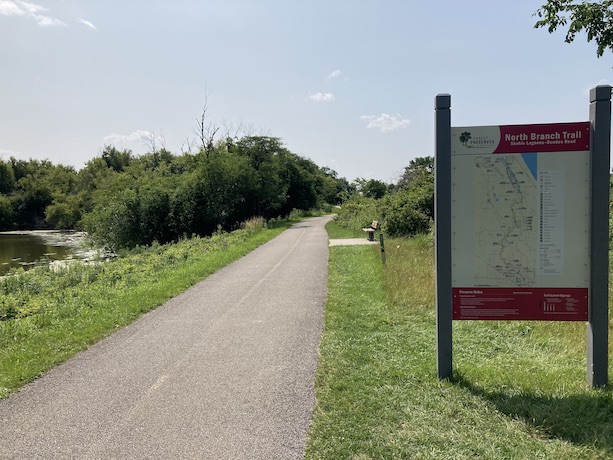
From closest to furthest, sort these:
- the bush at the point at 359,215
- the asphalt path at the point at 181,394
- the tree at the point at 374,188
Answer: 1. the asphalt path at the point at 181,394
2. the bush at the point at 359,215
3. the tree at the point at 374,188

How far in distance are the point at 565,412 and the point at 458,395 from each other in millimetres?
855

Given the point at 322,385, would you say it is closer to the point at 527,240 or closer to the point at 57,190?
the point at 527,240

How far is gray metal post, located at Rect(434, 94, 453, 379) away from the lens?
4.37 m

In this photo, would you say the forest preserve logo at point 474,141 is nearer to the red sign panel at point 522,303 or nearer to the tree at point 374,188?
the red sign panel at point 522,303

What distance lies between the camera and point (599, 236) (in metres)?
4.25

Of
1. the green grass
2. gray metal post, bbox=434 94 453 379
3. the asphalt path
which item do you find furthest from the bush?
gray metal post, bbox=434 94 453 379

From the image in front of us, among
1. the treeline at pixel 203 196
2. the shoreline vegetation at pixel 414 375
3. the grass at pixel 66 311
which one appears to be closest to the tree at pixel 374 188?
the treeline at pixel 203 196

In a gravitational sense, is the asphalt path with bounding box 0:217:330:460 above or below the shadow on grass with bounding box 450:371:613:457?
below

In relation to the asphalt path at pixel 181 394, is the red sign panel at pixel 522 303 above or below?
above

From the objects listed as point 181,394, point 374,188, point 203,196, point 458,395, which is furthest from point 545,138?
point 374,188

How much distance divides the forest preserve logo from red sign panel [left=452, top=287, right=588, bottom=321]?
4.65 ft

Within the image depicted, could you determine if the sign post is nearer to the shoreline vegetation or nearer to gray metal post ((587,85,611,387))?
gray metal post ((587,85,611,387))

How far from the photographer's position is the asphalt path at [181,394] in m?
3.56

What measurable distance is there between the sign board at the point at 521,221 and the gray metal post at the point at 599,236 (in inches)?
2.6
